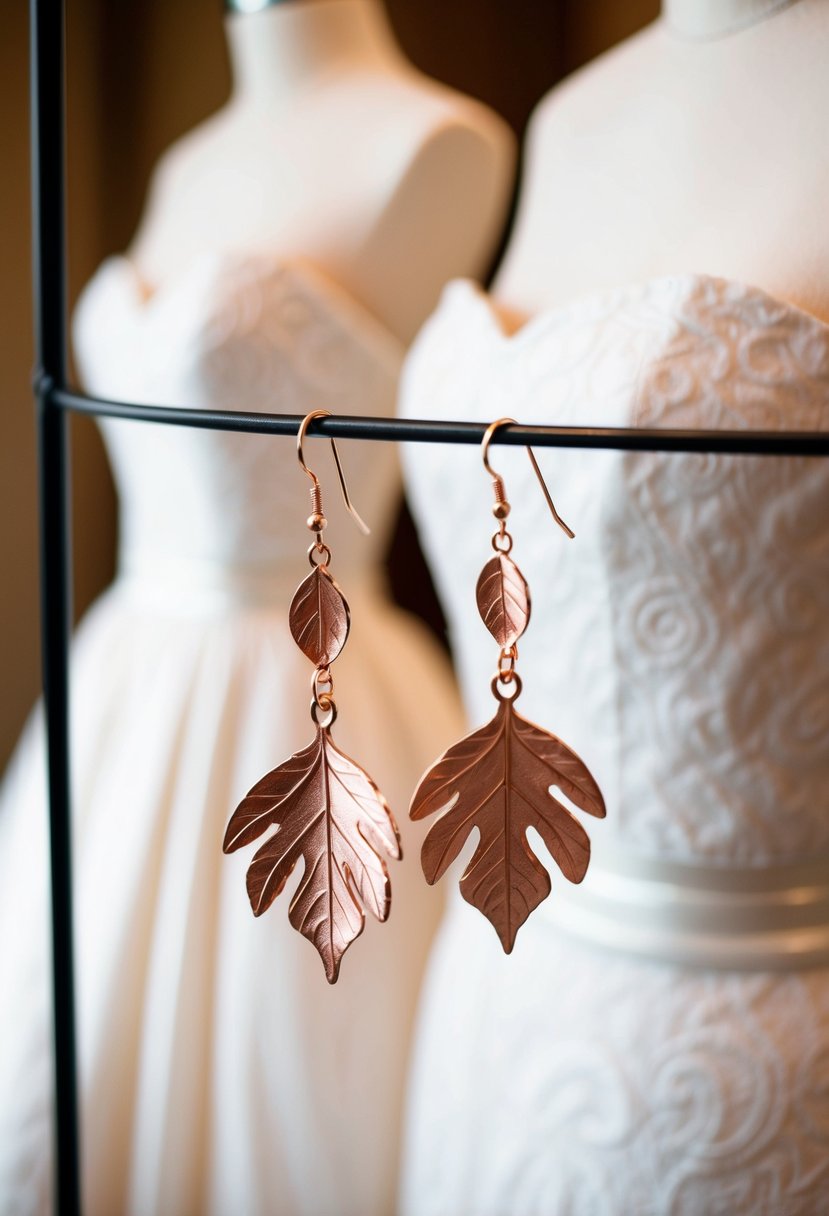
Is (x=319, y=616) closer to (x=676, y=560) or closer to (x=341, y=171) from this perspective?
(x=676, y=560)

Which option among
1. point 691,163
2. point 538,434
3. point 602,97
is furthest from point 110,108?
point 538,434

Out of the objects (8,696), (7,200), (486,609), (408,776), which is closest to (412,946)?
(408,776)

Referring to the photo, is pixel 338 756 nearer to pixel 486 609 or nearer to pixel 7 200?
pixel 486 609

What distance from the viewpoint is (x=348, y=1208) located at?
1.04 metres

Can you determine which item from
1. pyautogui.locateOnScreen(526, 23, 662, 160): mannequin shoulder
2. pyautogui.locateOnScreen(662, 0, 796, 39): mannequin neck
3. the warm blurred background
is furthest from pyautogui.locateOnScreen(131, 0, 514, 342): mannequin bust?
the warm blurred background

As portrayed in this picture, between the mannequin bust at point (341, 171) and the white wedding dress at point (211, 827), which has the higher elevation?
the mannequin bust at point (341, 171)

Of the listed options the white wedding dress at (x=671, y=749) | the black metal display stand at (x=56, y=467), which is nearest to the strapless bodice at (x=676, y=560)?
the white wedding dress at (x=671, y=749)

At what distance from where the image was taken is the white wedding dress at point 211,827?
1030 millimetres

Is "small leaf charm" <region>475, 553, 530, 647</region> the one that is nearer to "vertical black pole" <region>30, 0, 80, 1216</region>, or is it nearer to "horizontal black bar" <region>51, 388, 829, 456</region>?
"horizontal black bar" <region>51, 388, 829, 456</region>

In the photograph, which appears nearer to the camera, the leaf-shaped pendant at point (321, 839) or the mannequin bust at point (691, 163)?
the leaf-shaped pendant at point (321, 839)

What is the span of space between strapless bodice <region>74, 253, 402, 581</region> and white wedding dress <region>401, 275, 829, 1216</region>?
35cm

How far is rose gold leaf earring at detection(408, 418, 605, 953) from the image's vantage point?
1.55 feet

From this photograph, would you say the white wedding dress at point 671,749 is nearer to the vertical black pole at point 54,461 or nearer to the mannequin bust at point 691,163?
the mannequin bust at point 691,163

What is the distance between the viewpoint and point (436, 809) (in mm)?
469
